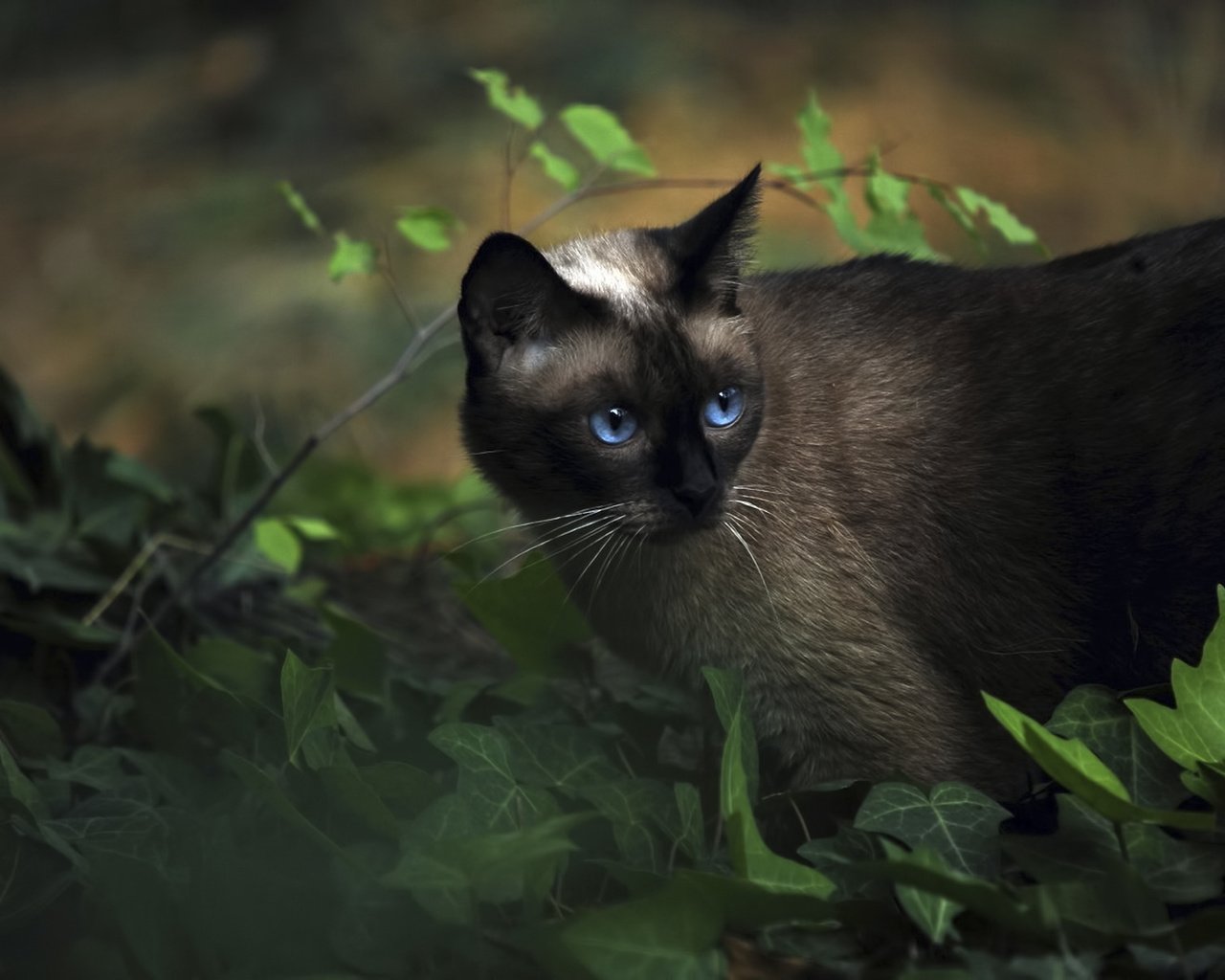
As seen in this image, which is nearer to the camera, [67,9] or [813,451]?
[813,451]

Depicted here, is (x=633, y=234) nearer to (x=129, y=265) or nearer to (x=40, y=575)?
(x=40, y=575)

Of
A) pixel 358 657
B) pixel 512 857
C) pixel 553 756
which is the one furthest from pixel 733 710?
pixel 358 657

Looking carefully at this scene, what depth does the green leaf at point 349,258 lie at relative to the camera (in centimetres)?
297

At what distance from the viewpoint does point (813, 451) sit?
2.59m

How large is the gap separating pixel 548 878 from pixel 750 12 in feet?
26.7

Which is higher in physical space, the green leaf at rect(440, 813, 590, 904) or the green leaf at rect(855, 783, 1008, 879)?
the green leaf at rect(440, 813, 590, 904)

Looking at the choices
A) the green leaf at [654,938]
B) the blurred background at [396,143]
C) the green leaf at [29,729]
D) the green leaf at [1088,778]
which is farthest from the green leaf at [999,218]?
the blurred background at [396,143]

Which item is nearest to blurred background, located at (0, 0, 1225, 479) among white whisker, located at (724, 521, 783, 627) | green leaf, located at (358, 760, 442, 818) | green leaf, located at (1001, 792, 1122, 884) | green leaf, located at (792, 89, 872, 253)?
green leaf, located at (792, 89, 872, 253)

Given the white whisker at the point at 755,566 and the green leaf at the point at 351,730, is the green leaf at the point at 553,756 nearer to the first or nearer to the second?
the green leaf at the point at 351,730

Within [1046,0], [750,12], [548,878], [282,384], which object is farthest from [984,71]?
[548,878]

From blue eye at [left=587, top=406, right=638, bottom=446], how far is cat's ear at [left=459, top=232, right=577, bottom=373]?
216mm

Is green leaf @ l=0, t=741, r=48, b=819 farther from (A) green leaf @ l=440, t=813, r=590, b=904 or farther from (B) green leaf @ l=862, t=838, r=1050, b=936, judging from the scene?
(B) green leaf @ l=862, t=838, r=1050, b=936

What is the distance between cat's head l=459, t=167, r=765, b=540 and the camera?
7.82 feet

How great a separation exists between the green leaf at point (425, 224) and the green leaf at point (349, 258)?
0.33 feet
